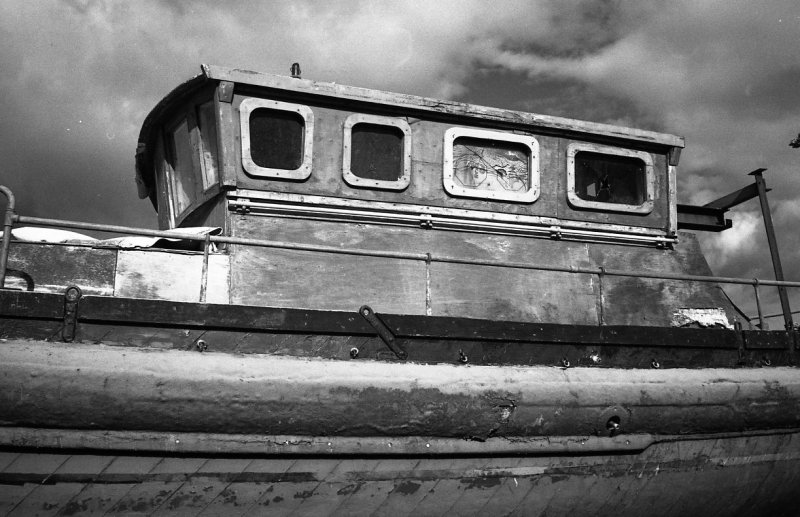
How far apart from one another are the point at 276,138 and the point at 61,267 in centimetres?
215

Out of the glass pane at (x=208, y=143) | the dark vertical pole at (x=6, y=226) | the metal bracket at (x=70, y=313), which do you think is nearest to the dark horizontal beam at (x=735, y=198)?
the glass pane at (x=208, y=143)

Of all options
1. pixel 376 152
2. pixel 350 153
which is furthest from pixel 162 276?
pixel 376 152

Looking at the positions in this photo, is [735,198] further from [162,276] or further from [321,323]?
[162,276]

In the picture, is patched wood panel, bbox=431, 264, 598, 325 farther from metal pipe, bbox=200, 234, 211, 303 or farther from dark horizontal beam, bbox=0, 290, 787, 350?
metal pipe, bbox=200, 234, 211, 303

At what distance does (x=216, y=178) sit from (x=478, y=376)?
297 centimetres

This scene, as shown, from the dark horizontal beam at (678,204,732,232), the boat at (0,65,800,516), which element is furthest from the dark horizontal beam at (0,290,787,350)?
the dark horizontal beam at (678,204,732,232)

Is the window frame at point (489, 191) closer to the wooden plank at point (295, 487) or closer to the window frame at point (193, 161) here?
the window frame at point (193, 161)

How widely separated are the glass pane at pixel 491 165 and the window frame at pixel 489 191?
48mm

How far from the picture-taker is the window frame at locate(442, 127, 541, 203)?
20.8ft

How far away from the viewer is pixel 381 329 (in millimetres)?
4836

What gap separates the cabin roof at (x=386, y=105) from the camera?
576 centimetres

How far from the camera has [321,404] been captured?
176 inches

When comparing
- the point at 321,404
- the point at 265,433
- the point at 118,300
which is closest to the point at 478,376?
the point at 321,404

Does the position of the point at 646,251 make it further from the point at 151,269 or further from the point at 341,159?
the point at 151,269
